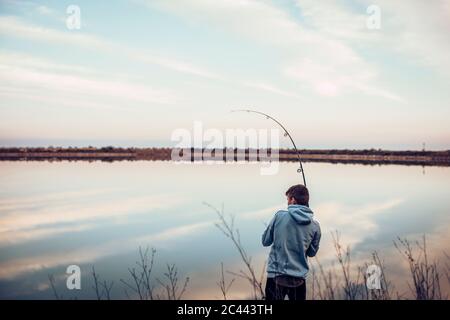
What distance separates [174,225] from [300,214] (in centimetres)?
925

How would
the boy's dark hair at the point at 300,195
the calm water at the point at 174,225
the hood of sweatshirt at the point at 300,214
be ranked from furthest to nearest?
the calm water at the point at 174,225 < the boy's dark hair at the point at 300,195 < the hood of sweatshirt at the point at 300,214

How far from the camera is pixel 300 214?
3.49 m

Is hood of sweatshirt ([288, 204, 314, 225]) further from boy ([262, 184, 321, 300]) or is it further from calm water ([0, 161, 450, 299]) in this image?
calm water ([0, 161, 450, 299])

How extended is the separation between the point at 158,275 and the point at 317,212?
8.09 m

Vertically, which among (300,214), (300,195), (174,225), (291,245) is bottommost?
(174,225)

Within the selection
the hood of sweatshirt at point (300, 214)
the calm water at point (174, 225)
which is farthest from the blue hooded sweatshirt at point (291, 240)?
the calm water at point (174, 225)

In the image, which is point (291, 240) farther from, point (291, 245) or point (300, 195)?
point (300, 195)

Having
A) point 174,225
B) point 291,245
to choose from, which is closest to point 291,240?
point 291,245

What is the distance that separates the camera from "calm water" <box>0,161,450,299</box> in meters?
7.80

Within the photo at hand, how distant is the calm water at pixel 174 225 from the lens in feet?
25.6

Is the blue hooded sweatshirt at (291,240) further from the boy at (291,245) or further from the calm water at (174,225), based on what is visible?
the calm water at (174,225)

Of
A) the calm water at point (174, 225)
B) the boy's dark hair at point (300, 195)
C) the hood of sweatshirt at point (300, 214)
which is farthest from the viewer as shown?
the calm water at point (174, 225)
